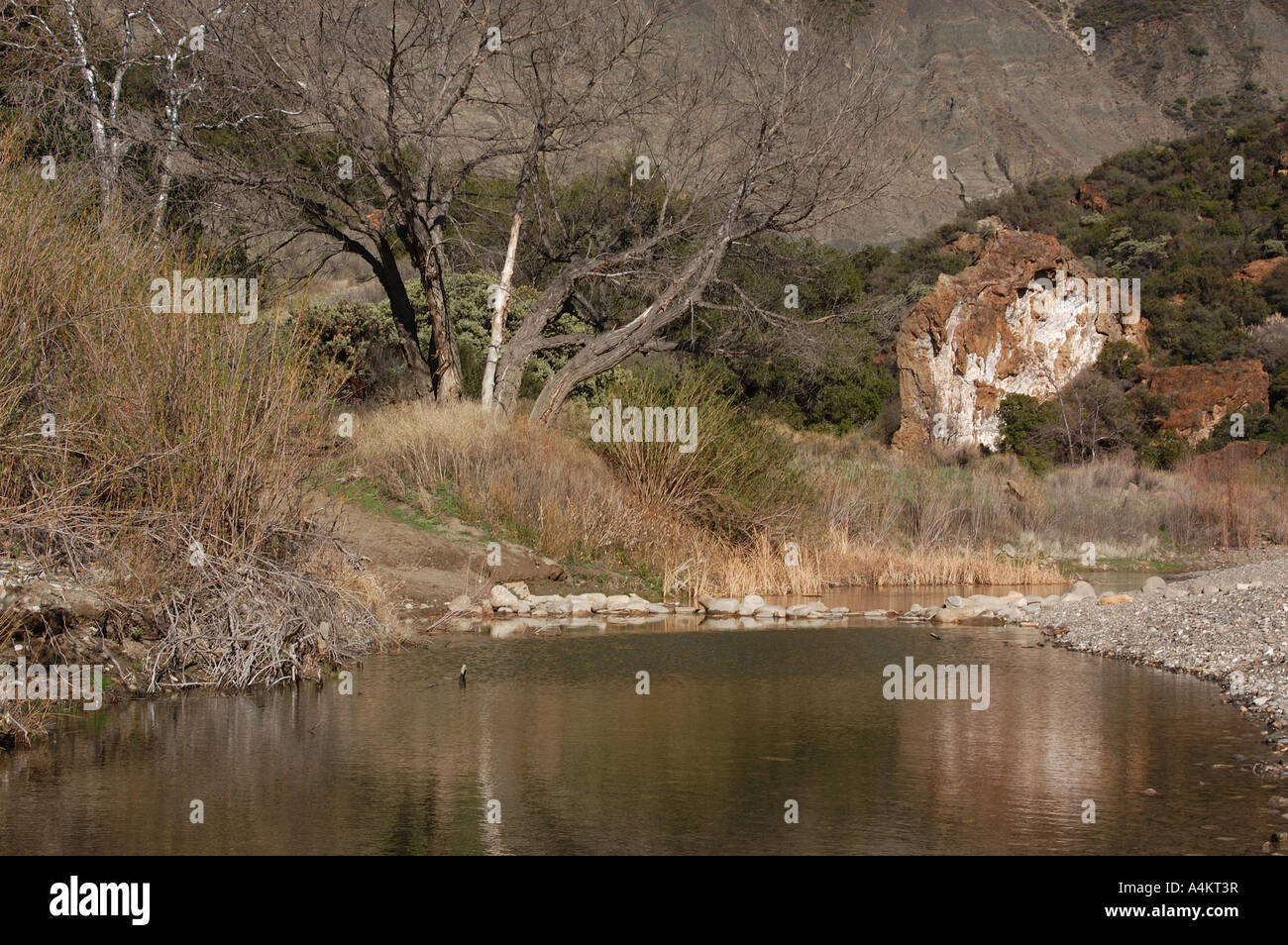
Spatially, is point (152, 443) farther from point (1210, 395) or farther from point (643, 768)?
point (1210, 395)

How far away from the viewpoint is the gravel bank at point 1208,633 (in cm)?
977

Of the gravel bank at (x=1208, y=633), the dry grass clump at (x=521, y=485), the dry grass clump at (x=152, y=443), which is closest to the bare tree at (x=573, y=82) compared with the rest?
the dry grass clump at (x=521, y=485)

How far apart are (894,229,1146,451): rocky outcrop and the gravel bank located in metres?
18.9

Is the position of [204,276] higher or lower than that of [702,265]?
lower

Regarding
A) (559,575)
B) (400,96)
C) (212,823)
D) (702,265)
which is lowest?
(212,823)

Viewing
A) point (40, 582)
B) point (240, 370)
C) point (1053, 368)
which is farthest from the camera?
point (1053, 368)

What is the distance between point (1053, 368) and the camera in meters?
34.9

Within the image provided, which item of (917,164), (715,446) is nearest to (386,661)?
(715,446)

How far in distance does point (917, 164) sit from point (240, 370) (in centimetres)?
1781

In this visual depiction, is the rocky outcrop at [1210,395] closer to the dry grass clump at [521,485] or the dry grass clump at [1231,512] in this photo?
the dry grass clump at [1231,512]

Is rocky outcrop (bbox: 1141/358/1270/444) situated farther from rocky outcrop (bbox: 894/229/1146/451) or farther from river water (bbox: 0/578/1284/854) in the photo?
river water (bbox: 0/578/1284/854)

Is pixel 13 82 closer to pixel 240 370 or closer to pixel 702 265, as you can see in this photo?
pixel 702 265

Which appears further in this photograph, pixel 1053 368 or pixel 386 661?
pixel 1053 368

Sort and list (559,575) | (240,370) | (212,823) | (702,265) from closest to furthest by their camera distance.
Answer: (212,823) < (240,370) < (559,575) < (702,265)
